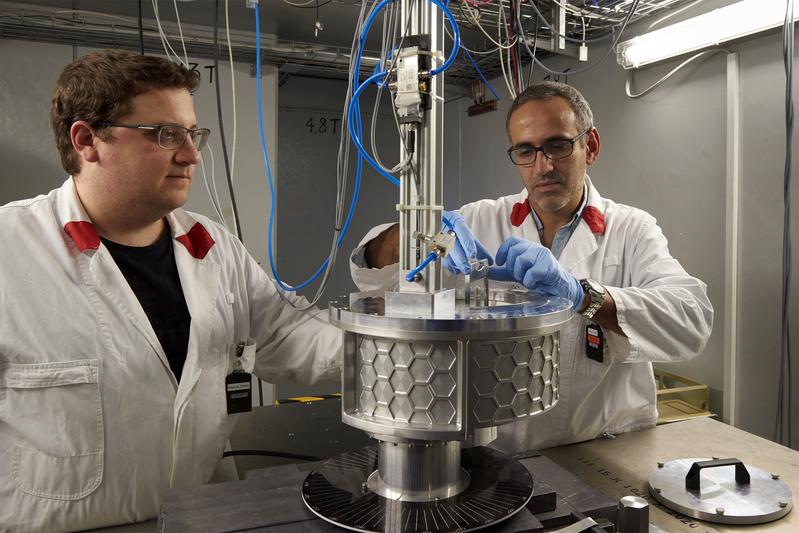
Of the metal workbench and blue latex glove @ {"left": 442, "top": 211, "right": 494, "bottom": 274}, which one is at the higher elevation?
blue latex glove @ {"left": 442, "top": 211, "right": 494, "bottom": 274}

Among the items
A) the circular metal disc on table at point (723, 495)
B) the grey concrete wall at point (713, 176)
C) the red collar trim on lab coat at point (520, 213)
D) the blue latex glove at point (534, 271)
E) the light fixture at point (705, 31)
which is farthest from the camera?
the grey concrete wall at point (713, 176)

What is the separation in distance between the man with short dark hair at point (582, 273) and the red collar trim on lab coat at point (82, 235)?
57 centimetres

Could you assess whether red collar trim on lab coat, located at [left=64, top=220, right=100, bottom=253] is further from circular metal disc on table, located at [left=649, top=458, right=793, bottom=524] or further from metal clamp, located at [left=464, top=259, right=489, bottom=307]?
circular metal disc on table, located at [left=649, top=458, right=793, bottom=524]

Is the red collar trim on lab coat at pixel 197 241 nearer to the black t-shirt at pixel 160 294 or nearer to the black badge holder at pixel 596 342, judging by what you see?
the black t-shirt at pixel 160 294

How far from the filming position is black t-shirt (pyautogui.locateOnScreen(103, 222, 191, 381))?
1.37 m

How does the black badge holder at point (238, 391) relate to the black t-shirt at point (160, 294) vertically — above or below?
below

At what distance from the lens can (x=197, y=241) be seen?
4.98 feet

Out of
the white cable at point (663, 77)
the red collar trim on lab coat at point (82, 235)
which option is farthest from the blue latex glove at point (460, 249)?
the white cable at point (663, 77)

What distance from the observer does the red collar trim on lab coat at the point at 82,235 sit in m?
1.29

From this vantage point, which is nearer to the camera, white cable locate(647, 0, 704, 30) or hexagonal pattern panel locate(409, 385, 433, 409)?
hexagonal pattern panel locate(409, 385, 433, 409)

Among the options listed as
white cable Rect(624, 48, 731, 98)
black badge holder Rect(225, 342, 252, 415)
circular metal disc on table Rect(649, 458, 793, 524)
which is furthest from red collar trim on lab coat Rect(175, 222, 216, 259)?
white cable Rect(624, 48, 731, 98)

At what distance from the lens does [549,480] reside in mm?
932

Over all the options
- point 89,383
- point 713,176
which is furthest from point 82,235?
point 713,176

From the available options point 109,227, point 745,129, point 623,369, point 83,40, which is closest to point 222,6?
point 83,40
